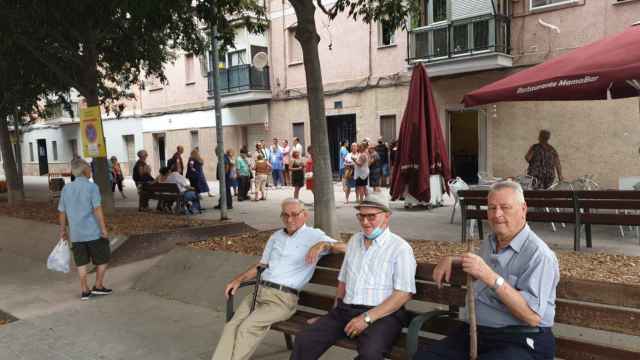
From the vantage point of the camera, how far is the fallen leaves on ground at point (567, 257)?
5.12 meters

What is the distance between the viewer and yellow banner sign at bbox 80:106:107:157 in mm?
10562

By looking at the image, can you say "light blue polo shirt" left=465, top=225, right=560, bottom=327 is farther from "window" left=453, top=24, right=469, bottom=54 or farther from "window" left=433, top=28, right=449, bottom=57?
"window" left=433, top=28, right=449, bottom=57

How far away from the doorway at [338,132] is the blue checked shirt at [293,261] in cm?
1729

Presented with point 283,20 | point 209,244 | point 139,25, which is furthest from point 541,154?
point 283,20

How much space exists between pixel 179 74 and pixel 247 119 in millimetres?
6092

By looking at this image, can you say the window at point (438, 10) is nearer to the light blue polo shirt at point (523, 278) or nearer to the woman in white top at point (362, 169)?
the woman in white top at point (362, 169)

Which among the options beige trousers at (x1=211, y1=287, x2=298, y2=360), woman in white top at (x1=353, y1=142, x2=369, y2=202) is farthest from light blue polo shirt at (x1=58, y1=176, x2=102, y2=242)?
woman in white top at (x1=353, y1=142, x2=369, y2=202)

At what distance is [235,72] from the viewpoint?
2503cm

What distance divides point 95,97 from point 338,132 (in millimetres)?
12040

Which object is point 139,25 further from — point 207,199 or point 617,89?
point 617,89

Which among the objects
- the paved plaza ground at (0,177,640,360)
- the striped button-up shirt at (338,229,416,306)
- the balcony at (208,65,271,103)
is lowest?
the paved plaza ground at (0,177,640,360)

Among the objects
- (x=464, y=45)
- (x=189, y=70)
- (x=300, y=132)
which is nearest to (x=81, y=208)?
(x=464, y=45)

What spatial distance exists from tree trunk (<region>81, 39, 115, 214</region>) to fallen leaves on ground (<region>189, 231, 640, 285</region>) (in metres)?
4.83

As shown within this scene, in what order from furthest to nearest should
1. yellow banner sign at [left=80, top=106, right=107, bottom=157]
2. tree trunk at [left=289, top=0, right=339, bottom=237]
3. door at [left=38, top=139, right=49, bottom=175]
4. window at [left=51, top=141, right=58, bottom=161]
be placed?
door at [left=38, top=139, right=49, bottom=175] < window at [left=51, top=141, right=58, bottom=161] < yellow banner sign at [left=80, top=106, right=107, bottom=157] < tree trunk at [left=289, top=0, right=339, bottom=237]
